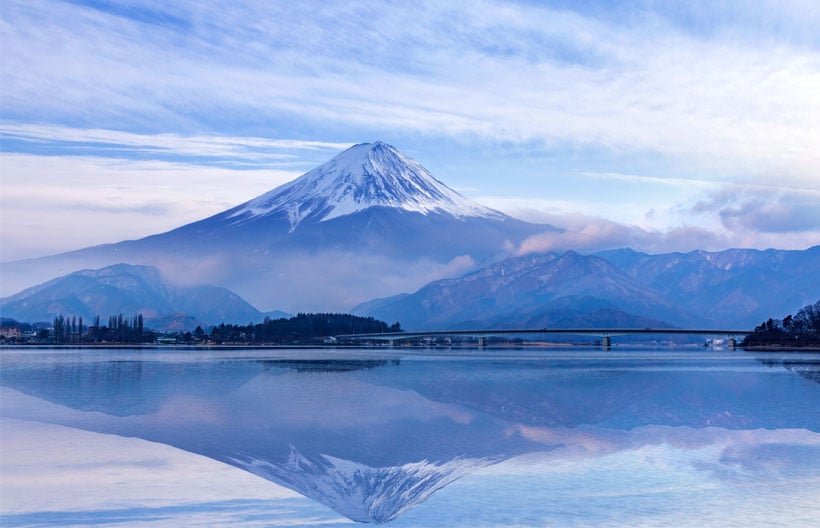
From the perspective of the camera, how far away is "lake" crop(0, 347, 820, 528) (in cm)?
1664

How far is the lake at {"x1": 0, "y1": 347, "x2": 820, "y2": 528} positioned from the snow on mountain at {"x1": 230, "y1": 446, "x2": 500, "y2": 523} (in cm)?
6

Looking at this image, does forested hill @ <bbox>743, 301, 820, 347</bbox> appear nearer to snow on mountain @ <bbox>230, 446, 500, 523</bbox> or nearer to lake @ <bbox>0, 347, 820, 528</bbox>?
lake @ <bbox>0, 347, 820, 528</bbox>

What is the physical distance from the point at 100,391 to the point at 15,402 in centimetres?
625

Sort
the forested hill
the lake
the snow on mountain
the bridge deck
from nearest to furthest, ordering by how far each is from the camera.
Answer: the lake
the snow on mountain
the forested hill
the bridge deck

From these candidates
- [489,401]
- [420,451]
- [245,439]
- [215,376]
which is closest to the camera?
[420,451]

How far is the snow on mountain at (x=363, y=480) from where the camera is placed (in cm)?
1748

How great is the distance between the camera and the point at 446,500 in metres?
17.7

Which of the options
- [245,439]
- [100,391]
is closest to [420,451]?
[245,439]

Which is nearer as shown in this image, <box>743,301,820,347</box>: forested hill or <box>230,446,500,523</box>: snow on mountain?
<box>230,446,500,523</box>: snow on mountain

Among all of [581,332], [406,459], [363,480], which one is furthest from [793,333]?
[363,480]

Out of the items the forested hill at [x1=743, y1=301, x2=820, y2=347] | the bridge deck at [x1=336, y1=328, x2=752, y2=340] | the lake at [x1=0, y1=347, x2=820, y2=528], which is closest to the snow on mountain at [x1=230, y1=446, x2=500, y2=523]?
the lake at [x1=0, y1=347, x2=820, y2=528]

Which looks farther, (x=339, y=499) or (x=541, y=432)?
(x=541, y=432)

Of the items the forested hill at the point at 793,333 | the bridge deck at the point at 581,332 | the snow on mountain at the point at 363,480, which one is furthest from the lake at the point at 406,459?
the bridge deck at the point at 581,332

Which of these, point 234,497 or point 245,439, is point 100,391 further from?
point 234,497
